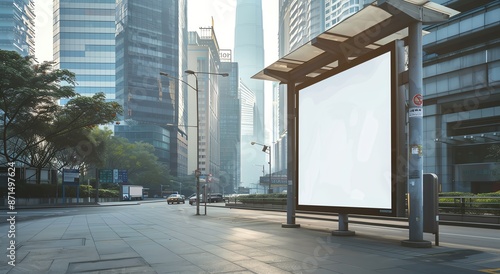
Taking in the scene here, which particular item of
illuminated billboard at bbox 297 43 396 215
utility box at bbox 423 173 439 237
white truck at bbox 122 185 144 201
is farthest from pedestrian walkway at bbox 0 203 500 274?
white truck at bbox 122 185 144 201

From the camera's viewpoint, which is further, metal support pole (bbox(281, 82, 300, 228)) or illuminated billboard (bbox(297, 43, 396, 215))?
metal support pole (bbox(281, 82, 300, 228))

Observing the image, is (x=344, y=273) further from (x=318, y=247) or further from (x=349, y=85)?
(x=349, y=85)

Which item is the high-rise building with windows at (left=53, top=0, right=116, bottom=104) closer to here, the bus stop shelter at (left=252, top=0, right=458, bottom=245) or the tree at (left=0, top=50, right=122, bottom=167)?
the tree at (left=0, top=50, right=122, bottom=167)

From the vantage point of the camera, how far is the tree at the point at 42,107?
3650 centimetres

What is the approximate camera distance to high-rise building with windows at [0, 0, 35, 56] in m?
101

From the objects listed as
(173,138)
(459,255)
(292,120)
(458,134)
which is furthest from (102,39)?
(459,255)

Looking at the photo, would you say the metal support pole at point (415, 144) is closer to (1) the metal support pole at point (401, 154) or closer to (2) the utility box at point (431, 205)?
(1) the metal support pole at point (401, 154)

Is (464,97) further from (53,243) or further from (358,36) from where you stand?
(53,243)

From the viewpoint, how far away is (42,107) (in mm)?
41438

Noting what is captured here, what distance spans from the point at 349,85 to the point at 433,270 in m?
6.27

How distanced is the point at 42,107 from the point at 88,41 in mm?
96031

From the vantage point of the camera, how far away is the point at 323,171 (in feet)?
43.2

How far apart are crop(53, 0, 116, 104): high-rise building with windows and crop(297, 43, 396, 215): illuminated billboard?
406ft

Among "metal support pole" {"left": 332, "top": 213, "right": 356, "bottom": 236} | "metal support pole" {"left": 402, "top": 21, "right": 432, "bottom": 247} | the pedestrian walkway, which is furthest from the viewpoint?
"metal support pole" {"left": 332, "top": 213, "right": 356, "bottom": 236}
